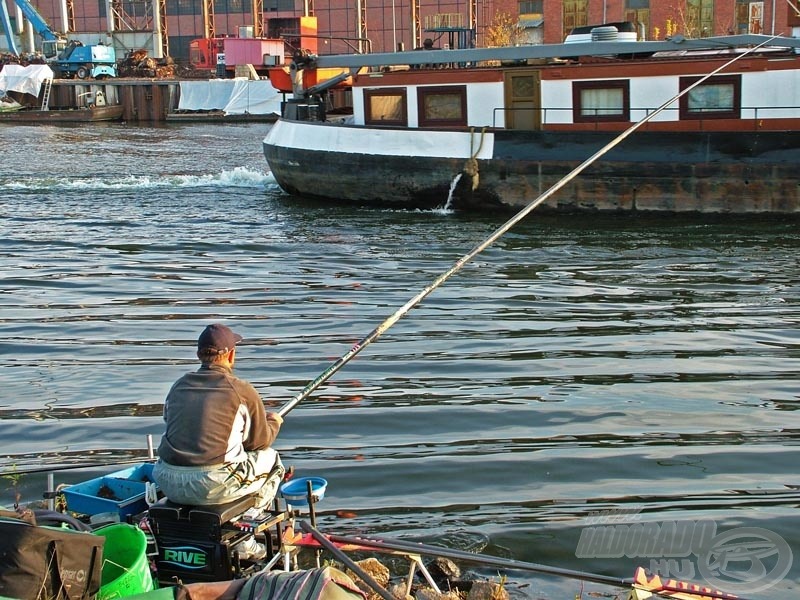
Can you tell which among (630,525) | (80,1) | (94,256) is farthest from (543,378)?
(80,1)

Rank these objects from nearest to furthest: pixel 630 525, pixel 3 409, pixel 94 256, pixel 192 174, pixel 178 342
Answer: pixel 630 525
pixel 3 409
pixel 178 342
pixel 94 256
pixel 192 174

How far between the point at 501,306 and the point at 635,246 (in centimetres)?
558

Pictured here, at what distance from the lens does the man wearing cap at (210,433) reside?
546cm

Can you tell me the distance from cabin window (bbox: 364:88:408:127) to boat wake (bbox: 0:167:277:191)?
16.7ft

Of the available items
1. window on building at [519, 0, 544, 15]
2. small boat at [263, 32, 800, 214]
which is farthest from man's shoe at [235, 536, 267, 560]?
window on building at [519, 0, 544, 15]

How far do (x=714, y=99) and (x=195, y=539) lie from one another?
18.1m

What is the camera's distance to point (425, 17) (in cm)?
7238

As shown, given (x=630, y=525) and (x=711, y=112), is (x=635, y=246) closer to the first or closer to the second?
(x=711, y=112)

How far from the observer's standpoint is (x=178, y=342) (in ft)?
41.4

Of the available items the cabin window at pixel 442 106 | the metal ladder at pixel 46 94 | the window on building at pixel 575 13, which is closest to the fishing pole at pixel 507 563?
the cabin window at pixel 442 106

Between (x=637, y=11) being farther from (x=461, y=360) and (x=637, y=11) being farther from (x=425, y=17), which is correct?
(x=461, y=360)

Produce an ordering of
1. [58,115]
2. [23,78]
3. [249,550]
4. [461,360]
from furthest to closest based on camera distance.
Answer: [23,78]
[58,115]
[461,360]
[249,550]

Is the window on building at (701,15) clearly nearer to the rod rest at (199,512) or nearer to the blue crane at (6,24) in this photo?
the blue crane at (6,24)

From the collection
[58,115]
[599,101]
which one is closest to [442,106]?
[599,101]
